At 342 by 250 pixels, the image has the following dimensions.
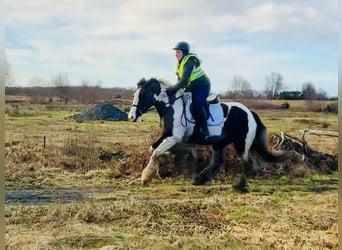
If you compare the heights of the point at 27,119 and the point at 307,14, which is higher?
the point at 307,14

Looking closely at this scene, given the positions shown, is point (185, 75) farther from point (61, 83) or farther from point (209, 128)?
point (61, 83)

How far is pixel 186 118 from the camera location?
3822 mm

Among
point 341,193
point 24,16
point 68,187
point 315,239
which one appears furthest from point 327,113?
point 24,16

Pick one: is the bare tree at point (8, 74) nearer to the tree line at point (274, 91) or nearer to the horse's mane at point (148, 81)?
the horse's mane at point (148, 81)

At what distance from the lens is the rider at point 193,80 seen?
3.75m

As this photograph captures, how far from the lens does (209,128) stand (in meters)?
3.85

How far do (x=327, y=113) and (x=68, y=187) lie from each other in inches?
63.8

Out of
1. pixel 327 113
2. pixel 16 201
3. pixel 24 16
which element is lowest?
pixel 16 201

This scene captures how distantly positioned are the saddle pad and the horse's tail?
232mm

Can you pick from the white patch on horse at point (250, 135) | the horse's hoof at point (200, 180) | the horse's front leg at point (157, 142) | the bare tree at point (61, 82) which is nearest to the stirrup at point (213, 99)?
the white patch on horse at point (250, 135)

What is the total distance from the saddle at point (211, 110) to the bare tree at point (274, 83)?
12.3 inches

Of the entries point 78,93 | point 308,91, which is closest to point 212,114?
point 308,91

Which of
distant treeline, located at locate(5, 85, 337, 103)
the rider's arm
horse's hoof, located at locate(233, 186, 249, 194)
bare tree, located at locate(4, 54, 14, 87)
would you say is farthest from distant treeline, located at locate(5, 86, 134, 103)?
horse's hoof, located at locate(233, 186, 249, 194)

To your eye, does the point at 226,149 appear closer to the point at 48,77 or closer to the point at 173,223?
the point at 173,223
